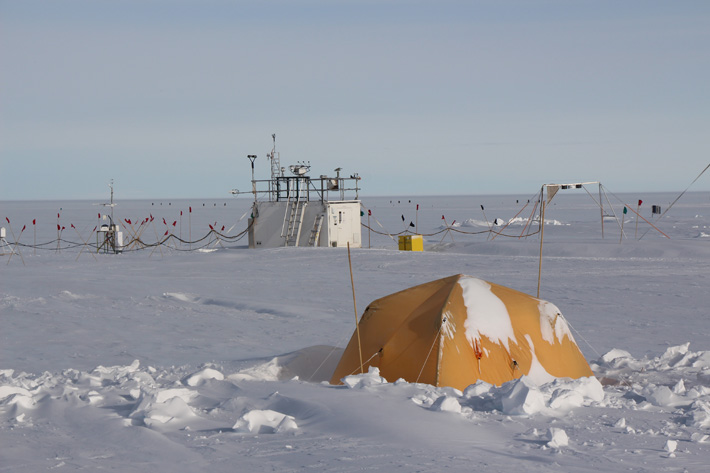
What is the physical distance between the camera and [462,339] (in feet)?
31.1

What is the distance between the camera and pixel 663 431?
279 inches

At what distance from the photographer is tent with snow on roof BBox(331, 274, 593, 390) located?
30.9ft

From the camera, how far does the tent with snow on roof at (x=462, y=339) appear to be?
941 cm

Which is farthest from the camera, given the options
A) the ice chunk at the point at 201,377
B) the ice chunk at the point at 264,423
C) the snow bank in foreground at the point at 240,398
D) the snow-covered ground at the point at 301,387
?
the ice chunk at the point at 201,377

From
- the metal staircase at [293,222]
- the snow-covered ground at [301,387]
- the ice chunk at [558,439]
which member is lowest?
the snow-covered ground at [301,387]

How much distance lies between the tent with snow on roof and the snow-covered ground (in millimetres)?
856

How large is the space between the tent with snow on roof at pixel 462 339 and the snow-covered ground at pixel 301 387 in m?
0.86

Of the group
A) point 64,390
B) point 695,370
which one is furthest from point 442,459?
point 695,370

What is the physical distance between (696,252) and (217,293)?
1730 cm

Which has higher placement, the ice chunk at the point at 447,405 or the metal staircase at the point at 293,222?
the metal staircase at the point at 293,222

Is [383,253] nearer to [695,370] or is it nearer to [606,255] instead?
[606,255]

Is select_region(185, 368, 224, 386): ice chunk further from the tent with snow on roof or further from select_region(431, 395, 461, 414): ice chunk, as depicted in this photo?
select_region(431, 395, 461, 414): ice chunk

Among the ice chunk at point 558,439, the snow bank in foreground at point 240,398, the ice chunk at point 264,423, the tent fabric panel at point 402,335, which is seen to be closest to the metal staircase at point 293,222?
the tent fabric panel at point 402,335

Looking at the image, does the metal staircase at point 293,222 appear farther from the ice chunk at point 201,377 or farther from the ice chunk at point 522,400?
the ice chunk at point 522,400
